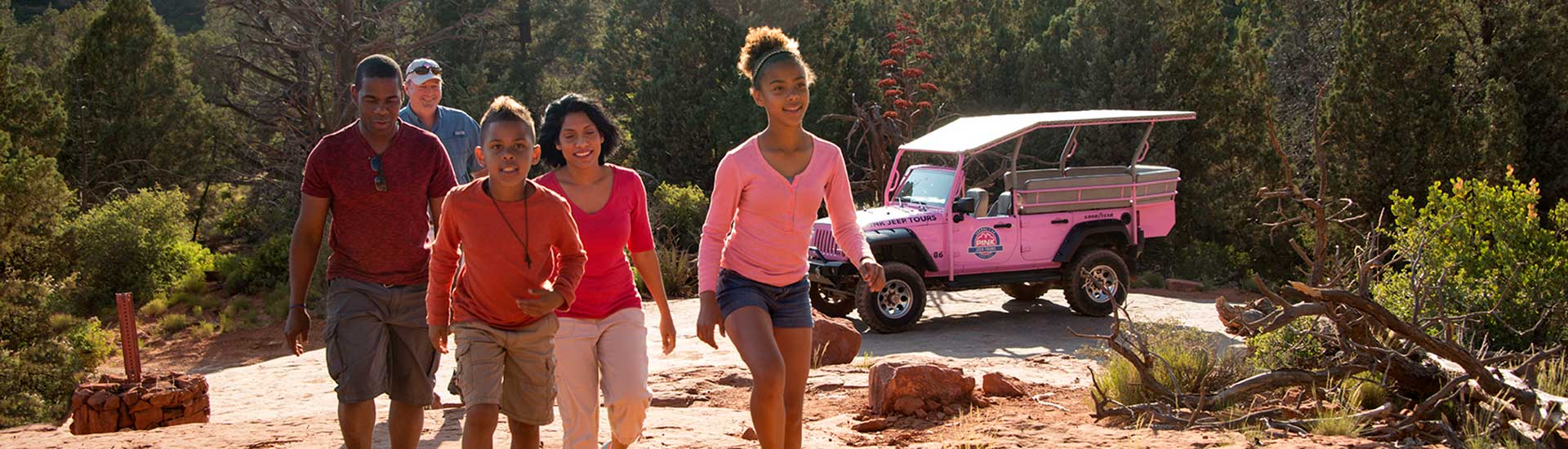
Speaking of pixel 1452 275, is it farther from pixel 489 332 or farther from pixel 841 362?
pixel 489 332

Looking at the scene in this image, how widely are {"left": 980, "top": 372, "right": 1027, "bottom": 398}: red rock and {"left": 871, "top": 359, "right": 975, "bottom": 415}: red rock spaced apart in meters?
0.53

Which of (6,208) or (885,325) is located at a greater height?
(6,208)

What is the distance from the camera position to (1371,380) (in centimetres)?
626

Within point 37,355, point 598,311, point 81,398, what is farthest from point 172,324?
point 598,311

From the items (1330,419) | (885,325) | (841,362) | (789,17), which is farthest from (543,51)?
(1330,419)

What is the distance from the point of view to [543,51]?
3059 centimetres

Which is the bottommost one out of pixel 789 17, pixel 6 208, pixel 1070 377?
pixel 1070 377

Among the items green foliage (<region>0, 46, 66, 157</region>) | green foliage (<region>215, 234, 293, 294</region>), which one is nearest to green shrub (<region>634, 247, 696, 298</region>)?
green foliage (<region>215, 234, 293, 294</region>)

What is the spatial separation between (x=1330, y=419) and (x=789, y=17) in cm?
2232

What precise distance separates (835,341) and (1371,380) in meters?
3.78

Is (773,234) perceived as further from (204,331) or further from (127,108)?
(127,108)

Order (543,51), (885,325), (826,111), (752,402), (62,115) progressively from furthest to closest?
(543,51) < (826,111) < (62,115) < (885,325) < (752,402)

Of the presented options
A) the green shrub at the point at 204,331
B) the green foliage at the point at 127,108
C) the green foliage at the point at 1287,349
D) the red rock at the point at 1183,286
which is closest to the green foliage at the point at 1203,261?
the red rock at the point at 1183,286

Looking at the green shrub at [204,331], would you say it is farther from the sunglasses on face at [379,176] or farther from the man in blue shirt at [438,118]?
the sunglasses on face at [379,176]
